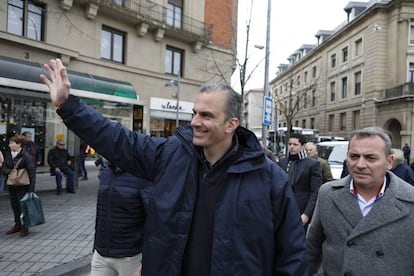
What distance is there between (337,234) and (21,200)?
16.8ft

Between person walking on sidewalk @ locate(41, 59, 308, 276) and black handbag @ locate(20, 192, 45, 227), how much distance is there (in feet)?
14.1

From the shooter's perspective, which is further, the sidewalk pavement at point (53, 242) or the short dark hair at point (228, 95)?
the sidewalk pavement at point (53, 242)

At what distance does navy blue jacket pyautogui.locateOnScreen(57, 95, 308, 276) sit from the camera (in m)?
1.75

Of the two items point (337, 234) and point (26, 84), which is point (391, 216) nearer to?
point (337, 234)

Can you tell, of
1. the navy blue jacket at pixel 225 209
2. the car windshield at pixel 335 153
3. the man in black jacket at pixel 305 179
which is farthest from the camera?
the car windshield at pixel 335 153

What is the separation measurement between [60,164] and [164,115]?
1164 centimetres

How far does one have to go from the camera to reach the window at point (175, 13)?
835 inches

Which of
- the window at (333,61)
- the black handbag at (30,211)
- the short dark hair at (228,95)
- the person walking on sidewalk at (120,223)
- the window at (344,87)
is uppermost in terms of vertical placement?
the window at (333,61)

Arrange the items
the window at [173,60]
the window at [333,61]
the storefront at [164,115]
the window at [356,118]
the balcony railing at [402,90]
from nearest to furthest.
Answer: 1. the storefront at [164,115]
2. the window at [173,60]
3. the balcony railing at [402,90]
4. the window at [356,118]
5. the window at [333,61]

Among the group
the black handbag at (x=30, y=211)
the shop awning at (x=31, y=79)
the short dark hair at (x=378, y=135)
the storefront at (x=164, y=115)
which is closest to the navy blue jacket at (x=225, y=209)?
the short dark hair at (x=378, y=135)

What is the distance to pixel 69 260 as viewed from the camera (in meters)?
4.81

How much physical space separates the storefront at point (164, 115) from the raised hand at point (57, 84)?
18.3 metres

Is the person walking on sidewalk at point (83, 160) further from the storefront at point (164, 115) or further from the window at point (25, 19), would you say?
the storefront at point (164, 115)

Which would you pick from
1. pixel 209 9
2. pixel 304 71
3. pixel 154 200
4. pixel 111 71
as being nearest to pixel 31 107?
pixel 111 71
